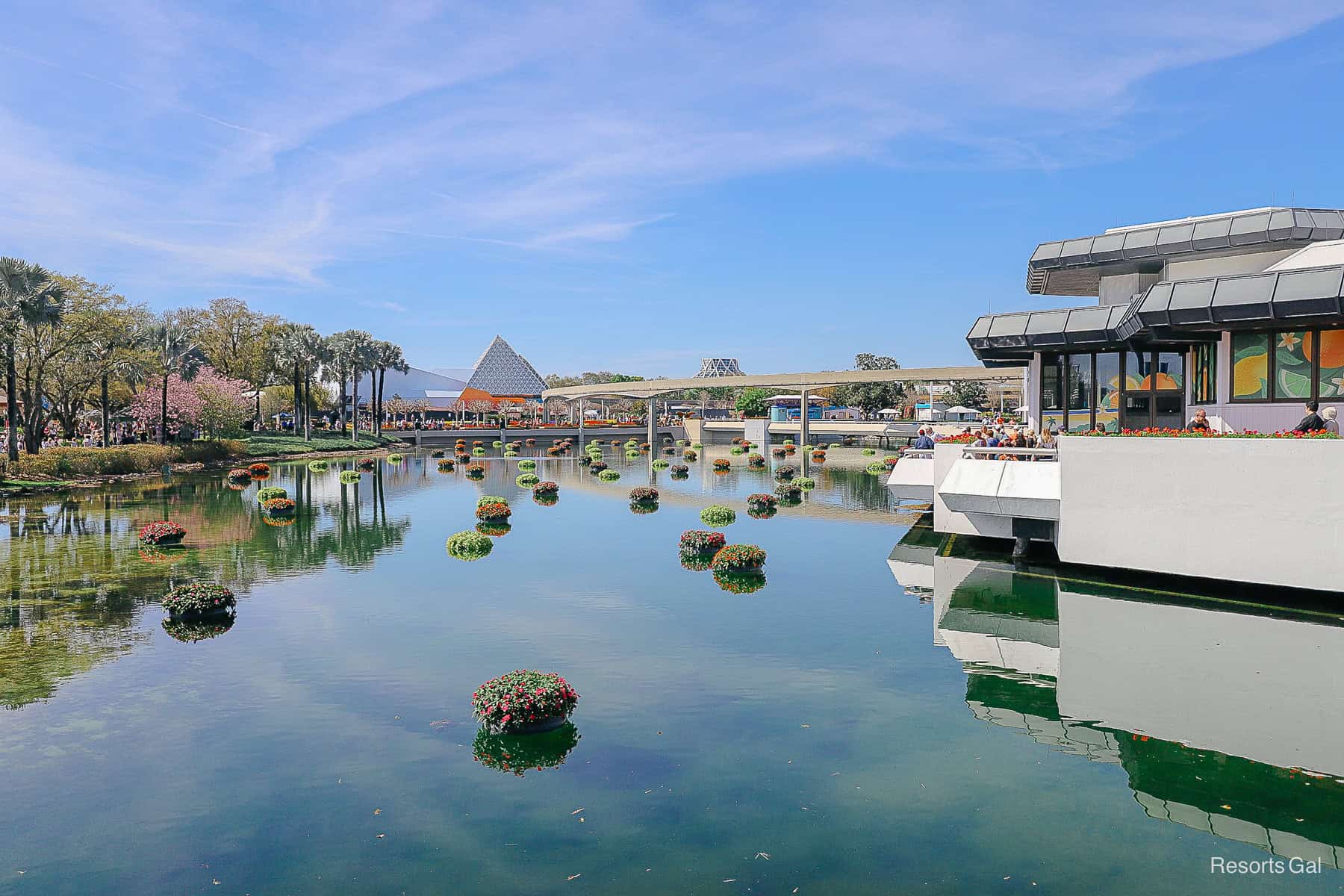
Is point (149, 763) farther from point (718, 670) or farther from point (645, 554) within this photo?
point (645, 554)

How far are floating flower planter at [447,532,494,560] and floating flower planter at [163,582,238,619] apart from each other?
836 centimetres

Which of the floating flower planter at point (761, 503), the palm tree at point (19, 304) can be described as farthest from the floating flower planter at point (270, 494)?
the floating flower planter at point (761, 503)

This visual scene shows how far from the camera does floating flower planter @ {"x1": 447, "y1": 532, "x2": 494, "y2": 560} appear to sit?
27.2 metres

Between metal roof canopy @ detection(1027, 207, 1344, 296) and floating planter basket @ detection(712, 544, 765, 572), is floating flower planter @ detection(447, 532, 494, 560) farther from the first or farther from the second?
metal roof canopy @ detection(1027, 207, 1344, 296)

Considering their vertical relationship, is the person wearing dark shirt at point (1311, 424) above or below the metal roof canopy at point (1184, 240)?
below

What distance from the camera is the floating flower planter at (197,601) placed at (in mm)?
18453

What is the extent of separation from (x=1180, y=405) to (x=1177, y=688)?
14.2 meters

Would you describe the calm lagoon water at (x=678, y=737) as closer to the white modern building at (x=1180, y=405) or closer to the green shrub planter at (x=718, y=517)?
the white modern building at (x=1180, y=405)

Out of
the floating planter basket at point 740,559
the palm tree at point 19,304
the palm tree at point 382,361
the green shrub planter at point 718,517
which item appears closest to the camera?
the floating planter basket at point 740,559

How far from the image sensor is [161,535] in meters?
27.8

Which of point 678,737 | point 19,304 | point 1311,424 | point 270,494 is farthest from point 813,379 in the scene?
point 678,737

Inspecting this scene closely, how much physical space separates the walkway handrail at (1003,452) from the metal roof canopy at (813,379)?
158 ft

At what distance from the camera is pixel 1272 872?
847cm

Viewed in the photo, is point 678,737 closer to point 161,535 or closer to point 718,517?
point 161,535
